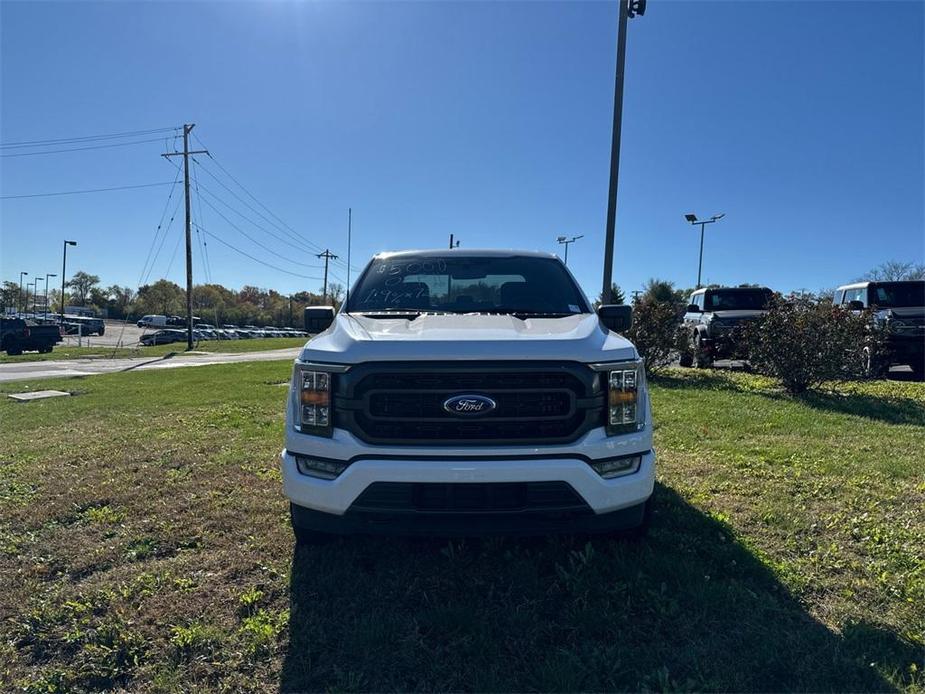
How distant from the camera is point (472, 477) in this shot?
2596 millimetres

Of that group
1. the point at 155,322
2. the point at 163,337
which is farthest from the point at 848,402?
the point at 155,322

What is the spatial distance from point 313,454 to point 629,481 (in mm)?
1604

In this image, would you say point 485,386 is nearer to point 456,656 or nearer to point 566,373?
point 566,373

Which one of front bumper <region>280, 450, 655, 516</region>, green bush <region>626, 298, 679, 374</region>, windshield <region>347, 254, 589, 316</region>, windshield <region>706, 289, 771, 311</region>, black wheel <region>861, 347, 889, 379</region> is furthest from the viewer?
windshield <region>706, 289, 771, 311</region>

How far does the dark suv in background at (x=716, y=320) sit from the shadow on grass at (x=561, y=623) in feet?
28.1

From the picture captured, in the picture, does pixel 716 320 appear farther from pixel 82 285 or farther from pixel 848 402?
pixel 82 285

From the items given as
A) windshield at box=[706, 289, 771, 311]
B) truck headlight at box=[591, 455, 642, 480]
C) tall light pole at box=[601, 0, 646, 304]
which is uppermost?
tall light pole at box=[601, 0, 646, 304]

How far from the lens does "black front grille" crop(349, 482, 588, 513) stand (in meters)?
2.64

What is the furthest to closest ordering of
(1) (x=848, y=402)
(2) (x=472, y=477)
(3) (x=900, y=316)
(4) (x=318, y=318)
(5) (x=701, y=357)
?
(5) (x=701, y=357)
(3) (x=900, y=316)
(1) (x=848, y=402)
(4) (x=318, y=318)
(2) (x=472, y=477)

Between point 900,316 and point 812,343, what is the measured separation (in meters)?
4.85

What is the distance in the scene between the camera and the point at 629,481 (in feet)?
9.08

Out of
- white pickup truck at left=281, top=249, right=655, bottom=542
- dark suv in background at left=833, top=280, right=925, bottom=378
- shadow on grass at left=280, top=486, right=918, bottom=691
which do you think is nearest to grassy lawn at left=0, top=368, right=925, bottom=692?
shadow on grass at left=280, top=486, right=918, bottom=691

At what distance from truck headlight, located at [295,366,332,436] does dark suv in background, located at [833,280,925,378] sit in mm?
10371

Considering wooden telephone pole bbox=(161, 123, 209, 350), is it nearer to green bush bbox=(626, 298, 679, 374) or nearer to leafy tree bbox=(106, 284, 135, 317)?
green bush bbox=(626, 298, 679, 374)
